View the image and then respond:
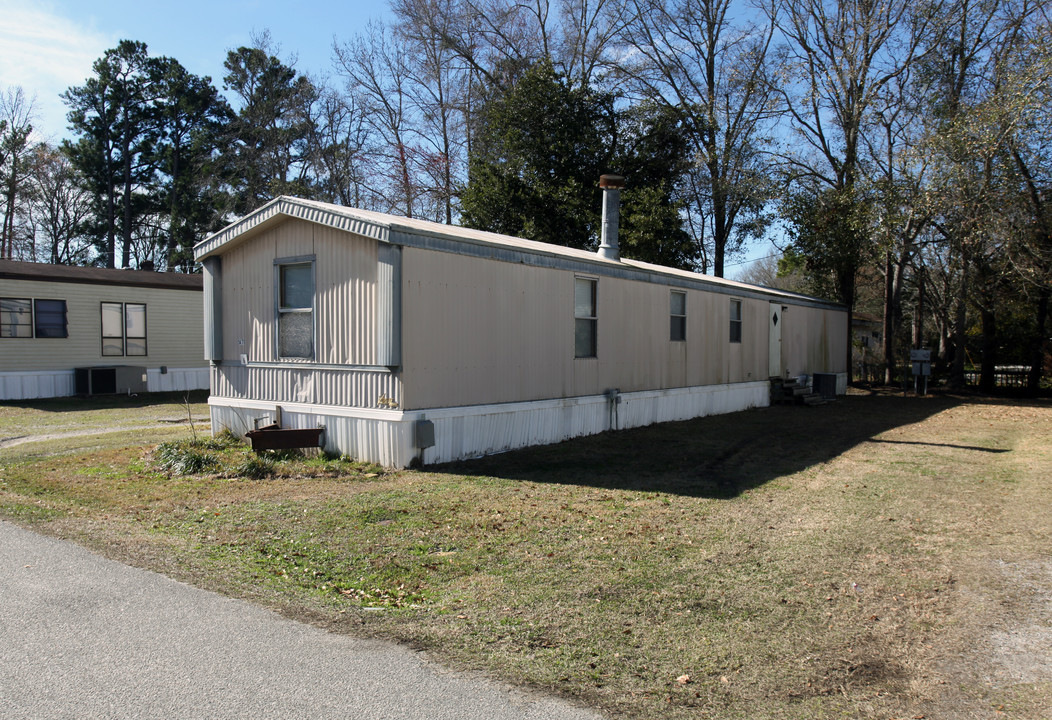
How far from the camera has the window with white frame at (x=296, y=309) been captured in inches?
370

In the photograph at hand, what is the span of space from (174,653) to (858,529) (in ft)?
16.7

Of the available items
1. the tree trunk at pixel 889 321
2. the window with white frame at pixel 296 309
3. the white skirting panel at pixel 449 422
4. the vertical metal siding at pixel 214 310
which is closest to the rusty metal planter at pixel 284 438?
the white skirting panel at pixel 449 422

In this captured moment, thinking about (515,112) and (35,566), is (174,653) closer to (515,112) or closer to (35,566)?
(35,566)

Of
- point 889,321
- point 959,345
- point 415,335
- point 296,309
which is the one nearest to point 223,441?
point 296,309

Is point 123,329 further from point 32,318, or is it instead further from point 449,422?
point 449,422

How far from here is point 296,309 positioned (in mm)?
9570

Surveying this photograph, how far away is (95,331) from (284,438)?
1290 centimetres

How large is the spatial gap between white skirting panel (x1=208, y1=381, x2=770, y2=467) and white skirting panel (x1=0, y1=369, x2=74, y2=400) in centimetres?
1002

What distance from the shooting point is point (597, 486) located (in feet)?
25.4

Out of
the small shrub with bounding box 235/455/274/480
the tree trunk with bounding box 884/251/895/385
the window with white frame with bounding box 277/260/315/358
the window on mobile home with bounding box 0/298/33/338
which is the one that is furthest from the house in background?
the tree trunk with bounding box 884/251/895/385

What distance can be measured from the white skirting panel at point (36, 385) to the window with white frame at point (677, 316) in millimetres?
14766

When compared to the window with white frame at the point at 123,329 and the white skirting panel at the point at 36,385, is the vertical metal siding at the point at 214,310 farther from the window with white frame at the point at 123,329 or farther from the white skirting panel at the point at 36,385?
the window with white frame at the point at 123,329

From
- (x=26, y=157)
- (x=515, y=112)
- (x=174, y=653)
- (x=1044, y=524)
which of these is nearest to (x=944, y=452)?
(x=1044, y=524)

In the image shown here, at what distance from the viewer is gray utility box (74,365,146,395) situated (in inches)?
717
